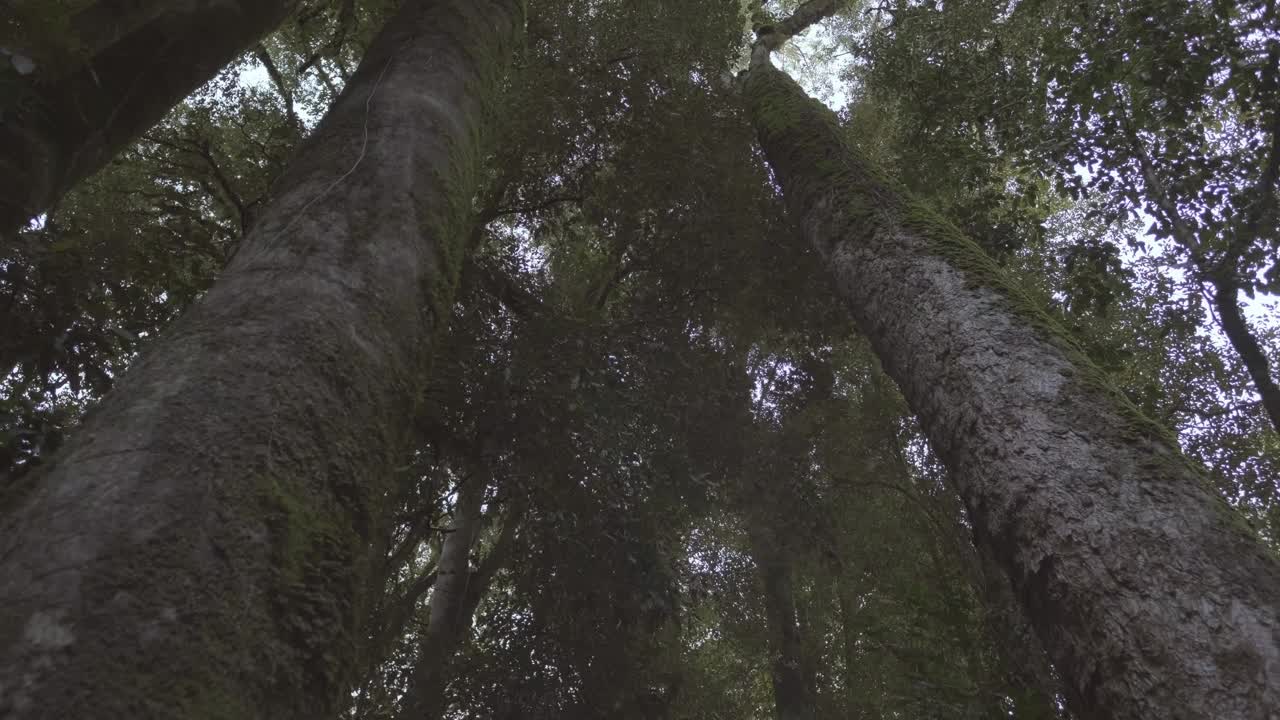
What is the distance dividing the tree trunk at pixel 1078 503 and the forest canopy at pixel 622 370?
0.01 meters

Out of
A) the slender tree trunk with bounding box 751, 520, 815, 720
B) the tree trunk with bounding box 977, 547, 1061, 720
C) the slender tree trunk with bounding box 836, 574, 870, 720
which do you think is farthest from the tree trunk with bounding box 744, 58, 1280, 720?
the slender tree trunk with bounding box 836, 574, 870, 720

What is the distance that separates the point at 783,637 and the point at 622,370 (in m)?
5.13

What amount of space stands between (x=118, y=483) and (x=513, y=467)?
5.00 meters

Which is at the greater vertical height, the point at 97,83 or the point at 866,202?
the point at 866,202

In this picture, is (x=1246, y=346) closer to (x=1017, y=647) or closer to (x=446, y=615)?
(x=1017, y=647)

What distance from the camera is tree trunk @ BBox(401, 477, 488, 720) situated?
257 inches

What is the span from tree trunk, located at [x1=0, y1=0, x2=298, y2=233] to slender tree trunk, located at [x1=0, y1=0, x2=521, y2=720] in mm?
866

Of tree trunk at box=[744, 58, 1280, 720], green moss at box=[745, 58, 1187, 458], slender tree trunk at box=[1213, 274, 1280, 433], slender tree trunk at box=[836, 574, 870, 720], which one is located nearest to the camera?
tree trunk at box=[744, 58, 1280, 720]

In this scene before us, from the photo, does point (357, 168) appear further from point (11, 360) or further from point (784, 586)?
point (784, 586)

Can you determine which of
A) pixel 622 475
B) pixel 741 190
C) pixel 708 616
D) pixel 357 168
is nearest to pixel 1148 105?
pixel 741 190

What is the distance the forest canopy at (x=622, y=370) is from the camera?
5.03 feet

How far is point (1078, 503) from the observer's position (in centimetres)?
214

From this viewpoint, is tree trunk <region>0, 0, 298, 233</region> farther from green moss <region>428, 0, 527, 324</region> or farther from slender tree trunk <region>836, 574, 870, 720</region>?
slender tree trunk <region>836, 574, 870, 720</region>

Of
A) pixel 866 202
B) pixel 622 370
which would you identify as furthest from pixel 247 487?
pixel 622 370
